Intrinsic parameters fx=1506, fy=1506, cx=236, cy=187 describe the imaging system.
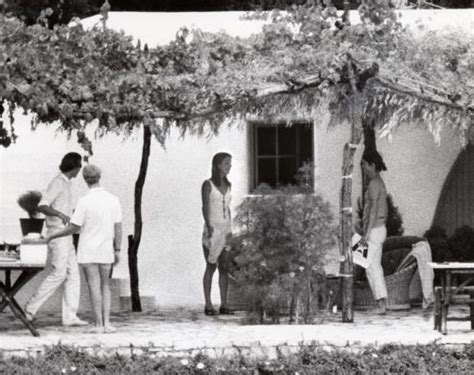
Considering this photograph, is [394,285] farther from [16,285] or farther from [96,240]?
[16,285]

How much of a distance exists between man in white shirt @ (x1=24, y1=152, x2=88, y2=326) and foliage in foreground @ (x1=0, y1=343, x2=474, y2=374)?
2191 mm

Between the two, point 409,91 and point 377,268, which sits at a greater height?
point 409,91

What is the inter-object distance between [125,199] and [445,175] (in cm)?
365

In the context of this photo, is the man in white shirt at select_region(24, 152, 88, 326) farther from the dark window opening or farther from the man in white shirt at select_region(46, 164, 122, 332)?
the dark window opening

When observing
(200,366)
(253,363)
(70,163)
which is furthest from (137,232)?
(200,366)

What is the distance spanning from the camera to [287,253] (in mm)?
13625

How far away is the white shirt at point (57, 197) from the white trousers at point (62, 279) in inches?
3.2

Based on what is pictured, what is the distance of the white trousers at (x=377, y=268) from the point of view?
1494 cm

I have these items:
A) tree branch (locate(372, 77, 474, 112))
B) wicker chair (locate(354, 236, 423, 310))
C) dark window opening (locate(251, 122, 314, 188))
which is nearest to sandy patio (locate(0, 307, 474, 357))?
wicker chair (locate(354, 236, 423, 310))

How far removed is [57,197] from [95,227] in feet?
2.64

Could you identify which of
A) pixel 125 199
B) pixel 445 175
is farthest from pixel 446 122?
pixel 125 199

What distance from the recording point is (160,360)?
11461 mm

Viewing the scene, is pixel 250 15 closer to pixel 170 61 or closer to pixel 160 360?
pixel 170 61

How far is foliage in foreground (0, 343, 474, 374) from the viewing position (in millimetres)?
11352
